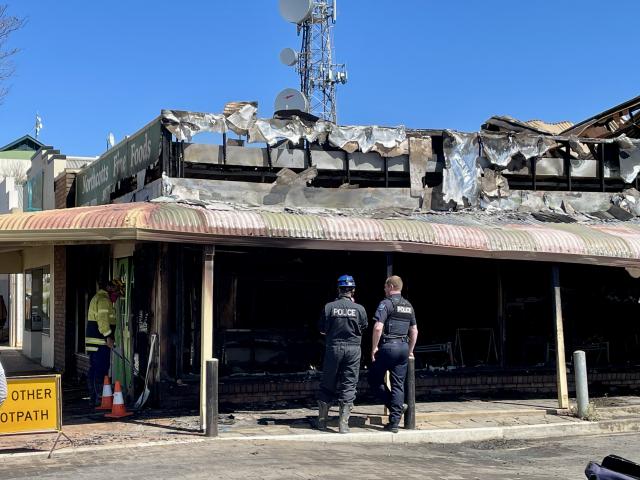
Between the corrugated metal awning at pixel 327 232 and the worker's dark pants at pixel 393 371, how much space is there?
155cm

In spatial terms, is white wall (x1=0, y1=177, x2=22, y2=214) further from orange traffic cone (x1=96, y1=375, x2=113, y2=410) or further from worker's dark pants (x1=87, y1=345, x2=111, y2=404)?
orange traffic cone (x1=96, y1=375, x2=113, y2=410)

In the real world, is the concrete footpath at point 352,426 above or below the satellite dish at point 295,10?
below

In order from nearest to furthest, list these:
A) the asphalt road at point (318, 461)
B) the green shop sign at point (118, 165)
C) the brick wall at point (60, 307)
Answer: the asphalt road at point (318, 461), the green shop sign at point (118, 165), the brick wall at point (60, 307)

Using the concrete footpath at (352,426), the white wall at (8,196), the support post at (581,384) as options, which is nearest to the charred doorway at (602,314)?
the concrete footpath at (352,426)

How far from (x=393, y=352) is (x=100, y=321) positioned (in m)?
4.72

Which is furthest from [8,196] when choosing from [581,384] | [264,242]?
[581,384]

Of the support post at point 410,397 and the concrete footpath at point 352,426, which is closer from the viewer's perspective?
the concrete footpath at point 352,426

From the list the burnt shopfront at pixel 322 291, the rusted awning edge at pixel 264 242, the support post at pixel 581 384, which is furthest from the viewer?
the support post at pixel 581 384

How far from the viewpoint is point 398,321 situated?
9508 mm

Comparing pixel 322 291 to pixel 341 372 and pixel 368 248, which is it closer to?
pixel 368 248

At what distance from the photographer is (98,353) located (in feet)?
38.4

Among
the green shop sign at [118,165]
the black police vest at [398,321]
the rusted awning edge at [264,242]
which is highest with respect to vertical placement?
the green shop sign at [118,165]

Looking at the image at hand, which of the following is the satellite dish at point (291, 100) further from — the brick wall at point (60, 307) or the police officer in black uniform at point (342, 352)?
the police officer in black uniform at point (342, 352)

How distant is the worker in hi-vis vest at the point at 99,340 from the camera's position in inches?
461
